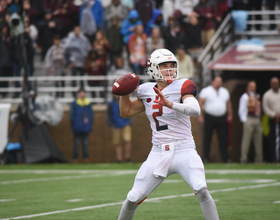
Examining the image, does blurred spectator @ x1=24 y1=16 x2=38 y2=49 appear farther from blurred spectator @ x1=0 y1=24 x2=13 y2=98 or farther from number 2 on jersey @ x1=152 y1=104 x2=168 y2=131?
number 2 on jersey @ x1=152 y1=104 x2=168 y2=131

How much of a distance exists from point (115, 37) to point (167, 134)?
1140 centimetres

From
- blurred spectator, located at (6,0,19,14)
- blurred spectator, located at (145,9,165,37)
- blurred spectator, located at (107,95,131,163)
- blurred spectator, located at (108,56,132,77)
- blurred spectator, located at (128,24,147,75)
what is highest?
blurred spectator, located at (6,0,19,14)

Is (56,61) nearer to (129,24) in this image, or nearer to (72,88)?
(72,88)

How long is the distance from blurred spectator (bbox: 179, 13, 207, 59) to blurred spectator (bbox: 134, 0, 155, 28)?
38.6 inches

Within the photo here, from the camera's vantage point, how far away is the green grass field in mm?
6996

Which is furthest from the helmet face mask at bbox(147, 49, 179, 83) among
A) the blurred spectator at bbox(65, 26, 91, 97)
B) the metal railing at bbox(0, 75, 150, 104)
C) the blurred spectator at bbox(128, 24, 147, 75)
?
the blurred spectator at bbox(65, 26, 91, 97)

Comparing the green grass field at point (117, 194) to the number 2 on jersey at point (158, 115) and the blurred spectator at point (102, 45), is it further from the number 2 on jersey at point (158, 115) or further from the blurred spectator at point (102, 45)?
the blurred spectator at point (102, 45)

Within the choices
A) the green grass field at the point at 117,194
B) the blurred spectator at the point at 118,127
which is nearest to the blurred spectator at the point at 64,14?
the blurred spectator at the point at 118,127

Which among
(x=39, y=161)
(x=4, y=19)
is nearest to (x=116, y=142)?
(x=39, y=161)

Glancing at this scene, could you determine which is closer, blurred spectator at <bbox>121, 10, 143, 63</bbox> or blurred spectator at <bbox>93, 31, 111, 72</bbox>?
blurred spectator at <bbox>93, 31, 111, 72</bbox>

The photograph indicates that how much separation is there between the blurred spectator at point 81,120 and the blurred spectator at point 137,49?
1712 mm

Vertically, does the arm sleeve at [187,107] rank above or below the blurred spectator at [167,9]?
below

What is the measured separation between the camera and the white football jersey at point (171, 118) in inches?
215

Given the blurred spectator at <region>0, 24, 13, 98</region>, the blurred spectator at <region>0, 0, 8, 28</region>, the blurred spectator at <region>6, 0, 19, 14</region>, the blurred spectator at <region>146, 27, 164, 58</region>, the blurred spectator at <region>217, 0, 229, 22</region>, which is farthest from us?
the blurred spectator at <region>217, 0, 229, 22</region>
